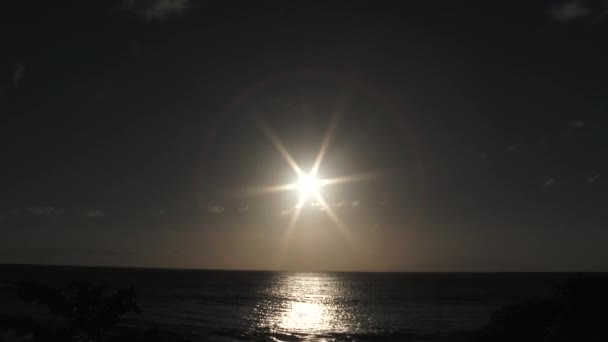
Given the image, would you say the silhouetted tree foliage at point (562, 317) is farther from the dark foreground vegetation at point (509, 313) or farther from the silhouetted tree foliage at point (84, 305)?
the silhouetted tree foliage at point (84, 305)

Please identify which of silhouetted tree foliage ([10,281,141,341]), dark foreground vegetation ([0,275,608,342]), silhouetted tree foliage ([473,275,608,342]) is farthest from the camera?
silhouetted tree foliage ([473,275,608,342])

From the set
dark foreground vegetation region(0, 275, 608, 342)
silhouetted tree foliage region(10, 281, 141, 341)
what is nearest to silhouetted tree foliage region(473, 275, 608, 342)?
dark foreground vegetation region(0, 275, 608, 342)

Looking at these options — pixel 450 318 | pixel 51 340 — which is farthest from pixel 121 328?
pixel 450 318

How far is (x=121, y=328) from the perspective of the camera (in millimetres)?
51781

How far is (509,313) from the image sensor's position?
25797 mm

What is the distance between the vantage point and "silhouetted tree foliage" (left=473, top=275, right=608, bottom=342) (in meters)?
22.6

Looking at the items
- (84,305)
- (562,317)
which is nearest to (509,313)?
(562,317)

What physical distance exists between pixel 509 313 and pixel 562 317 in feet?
9.32

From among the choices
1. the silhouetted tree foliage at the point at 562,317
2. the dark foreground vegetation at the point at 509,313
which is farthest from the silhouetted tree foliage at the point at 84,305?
the silhouetted tree foliage at the point at 562,317

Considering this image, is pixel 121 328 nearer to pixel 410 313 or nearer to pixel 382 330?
pixel 382 330

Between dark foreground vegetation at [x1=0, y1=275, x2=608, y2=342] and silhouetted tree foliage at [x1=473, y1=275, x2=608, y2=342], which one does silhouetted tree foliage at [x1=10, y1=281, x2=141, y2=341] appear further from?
silhouetted tree foliage at [x1=473, y1=275, x2=608, y2=342]

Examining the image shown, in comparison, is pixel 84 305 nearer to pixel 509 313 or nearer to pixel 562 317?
pixel 509 313

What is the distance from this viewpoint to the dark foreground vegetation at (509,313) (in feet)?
67.5

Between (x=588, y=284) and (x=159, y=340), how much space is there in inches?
867
